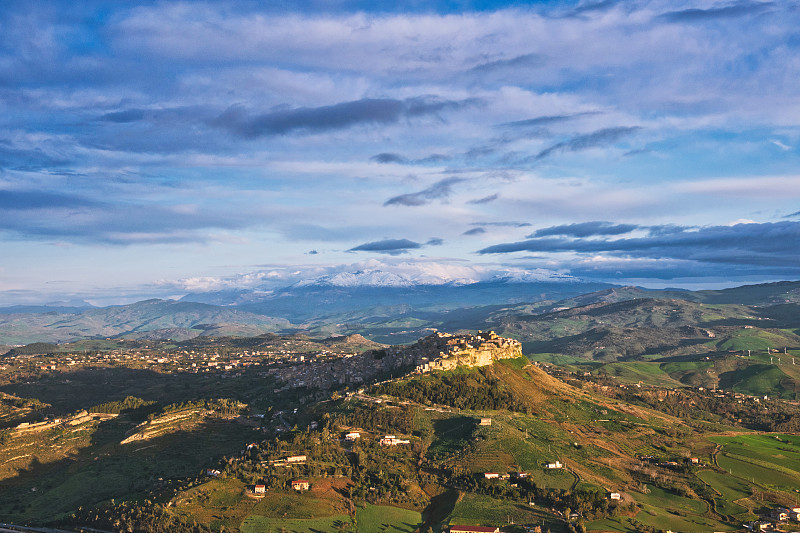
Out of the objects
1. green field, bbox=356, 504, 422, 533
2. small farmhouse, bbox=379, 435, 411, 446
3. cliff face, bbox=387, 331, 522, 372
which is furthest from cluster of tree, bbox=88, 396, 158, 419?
green field, bbox=356, 504, 422, 533

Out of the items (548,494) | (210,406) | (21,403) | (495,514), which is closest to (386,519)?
(495,514)

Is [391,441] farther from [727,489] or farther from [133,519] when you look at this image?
[727,489]

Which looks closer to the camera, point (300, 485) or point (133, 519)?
point (133, 519)

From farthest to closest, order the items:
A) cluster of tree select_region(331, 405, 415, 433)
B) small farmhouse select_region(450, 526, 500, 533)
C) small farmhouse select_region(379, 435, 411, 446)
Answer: cluster of tree select_region(331, 405, 415, 433) → small farmhouse select_region(379, 435, 411, 446) → small farmhouse select_region(450, 526, 500, 533)

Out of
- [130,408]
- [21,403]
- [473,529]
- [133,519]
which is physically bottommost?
[473,529]

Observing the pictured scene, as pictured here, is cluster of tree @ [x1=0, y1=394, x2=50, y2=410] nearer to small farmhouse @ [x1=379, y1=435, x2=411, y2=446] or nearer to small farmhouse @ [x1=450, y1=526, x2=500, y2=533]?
small farmhouse @ [x1=379, y1=435, x2=411, y2=446]

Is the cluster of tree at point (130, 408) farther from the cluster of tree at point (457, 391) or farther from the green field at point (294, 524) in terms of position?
the green field at point (294, 524)
